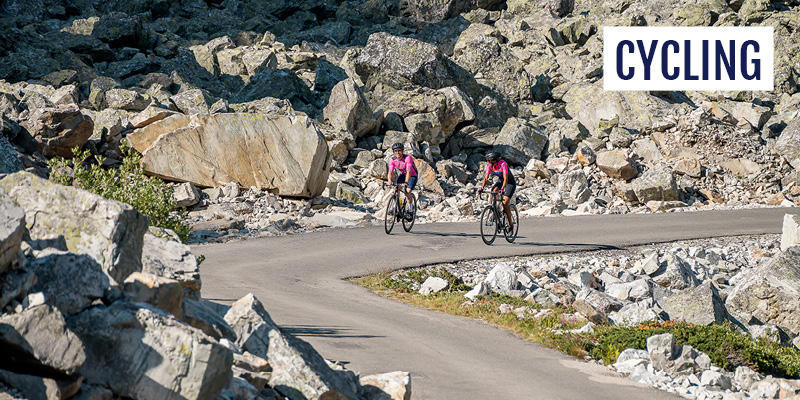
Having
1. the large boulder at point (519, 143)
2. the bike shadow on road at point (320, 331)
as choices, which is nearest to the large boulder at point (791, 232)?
the bike shadow on road at point (320, 331)

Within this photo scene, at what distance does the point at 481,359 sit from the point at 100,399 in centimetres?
615

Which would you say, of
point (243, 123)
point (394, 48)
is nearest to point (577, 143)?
point (394, 48)

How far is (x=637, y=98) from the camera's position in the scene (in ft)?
136

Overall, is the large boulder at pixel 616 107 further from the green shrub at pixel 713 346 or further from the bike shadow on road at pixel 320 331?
the bike shadow on road at pixel 320 331

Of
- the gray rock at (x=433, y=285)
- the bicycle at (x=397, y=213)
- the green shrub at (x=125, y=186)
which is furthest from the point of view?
the bicycle at (x=397, y=213)

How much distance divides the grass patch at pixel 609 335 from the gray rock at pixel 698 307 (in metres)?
0.37

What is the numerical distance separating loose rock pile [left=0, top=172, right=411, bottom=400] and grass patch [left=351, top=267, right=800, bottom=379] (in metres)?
5.63

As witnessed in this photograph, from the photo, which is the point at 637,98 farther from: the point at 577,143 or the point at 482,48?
the point at 482,48

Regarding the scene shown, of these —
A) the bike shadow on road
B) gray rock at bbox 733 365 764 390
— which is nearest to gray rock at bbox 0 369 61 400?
the bike shadow on road

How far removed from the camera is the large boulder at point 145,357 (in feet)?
15.9

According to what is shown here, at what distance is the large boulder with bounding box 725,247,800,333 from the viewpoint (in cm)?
1510

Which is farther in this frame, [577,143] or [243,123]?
[577,143]

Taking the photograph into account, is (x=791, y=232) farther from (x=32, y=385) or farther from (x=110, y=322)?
(x=32, y=385)

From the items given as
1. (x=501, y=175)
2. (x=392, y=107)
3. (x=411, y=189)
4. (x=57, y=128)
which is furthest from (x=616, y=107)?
(x=57, y=128)
